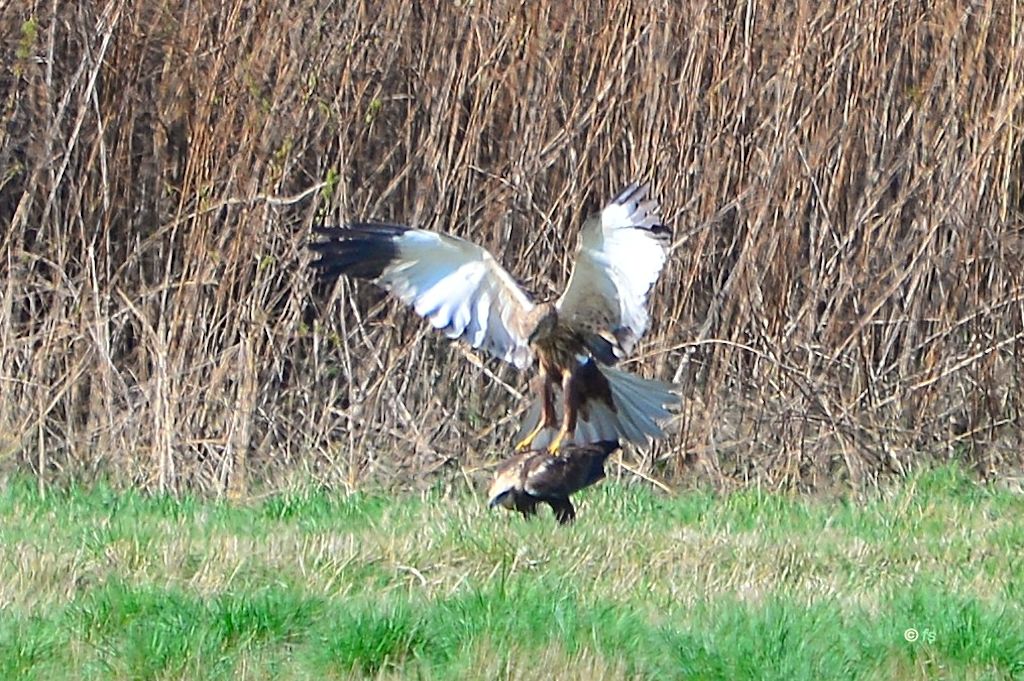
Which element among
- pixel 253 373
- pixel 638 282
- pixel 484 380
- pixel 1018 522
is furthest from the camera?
pixel 484 380

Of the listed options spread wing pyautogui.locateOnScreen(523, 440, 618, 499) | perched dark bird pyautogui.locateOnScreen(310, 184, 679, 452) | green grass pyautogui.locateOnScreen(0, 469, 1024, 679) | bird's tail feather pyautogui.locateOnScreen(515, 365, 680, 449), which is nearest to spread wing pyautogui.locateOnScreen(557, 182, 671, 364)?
perched dark bird pyautogui.locateOnScreen(310, 184, 679, 452)

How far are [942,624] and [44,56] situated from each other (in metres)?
4.47

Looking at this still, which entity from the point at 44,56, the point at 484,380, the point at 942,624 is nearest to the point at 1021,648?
the point at 942,624

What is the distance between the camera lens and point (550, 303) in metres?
5.71

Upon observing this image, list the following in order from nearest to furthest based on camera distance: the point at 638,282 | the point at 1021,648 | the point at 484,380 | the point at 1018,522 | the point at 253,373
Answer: the point at 1021,648 → the point at 638,282 → the point at 1018,522 → the point at 253,373 → the point at 484,380

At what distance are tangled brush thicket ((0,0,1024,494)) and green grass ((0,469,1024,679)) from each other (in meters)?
0.60

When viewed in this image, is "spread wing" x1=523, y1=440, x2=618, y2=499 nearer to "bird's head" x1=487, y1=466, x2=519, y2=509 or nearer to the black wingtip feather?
"bird's head" x1=487, y1=466, x2=519, y2=509

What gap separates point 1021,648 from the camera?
4.24 m

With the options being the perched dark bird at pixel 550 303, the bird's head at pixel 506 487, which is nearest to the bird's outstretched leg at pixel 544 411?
the perched dark bird at pixel 550 303

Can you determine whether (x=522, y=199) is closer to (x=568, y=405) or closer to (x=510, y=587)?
(x=568, y=405)

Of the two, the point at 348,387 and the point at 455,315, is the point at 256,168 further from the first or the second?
the point at 455,315

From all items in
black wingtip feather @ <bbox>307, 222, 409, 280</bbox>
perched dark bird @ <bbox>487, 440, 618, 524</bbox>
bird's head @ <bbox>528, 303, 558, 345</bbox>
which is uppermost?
black wingtip feather @ <bbox>307, 222, 409, 280</bbox>

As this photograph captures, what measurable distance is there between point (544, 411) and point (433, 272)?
790mm

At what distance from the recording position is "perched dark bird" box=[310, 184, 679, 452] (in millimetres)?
5418
